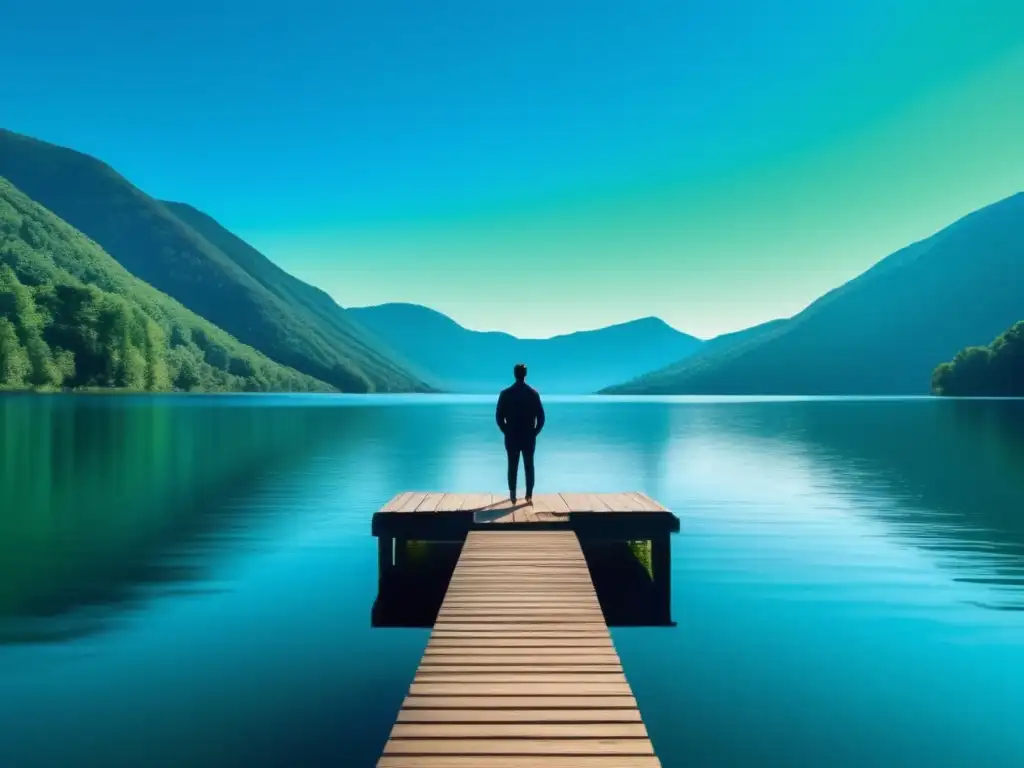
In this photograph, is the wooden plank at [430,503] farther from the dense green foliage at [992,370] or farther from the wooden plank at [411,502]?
the dense green foliage at [992,370]

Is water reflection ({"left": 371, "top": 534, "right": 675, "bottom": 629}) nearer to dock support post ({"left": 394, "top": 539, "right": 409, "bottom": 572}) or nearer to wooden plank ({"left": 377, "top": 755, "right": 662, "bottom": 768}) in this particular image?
dock support post ({"left": 394, "top": 539, "right": 409, "bottom": 572})

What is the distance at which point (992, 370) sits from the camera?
178 m

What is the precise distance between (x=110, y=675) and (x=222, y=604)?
479cm

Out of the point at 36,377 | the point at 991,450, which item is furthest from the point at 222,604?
the point at 36,377

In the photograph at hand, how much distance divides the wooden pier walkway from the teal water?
2.09m

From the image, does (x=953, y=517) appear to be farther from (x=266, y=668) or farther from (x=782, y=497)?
(x=266, y=668)

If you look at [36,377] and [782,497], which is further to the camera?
[36,377]

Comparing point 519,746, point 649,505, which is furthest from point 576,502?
point 519,746

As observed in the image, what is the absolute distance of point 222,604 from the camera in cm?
1789

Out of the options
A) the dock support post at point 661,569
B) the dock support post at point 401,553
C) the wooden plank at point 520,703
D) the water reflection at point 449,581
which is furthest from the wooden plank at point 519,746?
the dock support post at point 401,553

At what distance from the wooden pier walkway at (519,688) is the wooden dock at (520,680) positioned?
13mm

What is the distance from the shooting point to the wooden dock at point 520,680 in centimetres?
683

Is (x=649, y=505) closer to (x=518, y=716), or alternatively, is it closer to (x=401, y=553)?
(x=401, y=553)

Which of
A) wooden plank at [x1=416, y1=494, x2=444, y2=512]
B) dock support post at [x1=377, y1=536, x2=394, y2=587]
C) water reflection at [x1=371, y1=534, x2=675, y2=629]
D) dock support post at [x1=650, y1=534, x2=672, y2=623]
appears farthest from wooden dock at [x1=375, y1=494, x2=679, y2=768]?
dock support post at [x1=377, y1=536, x2=394, y2=587]
